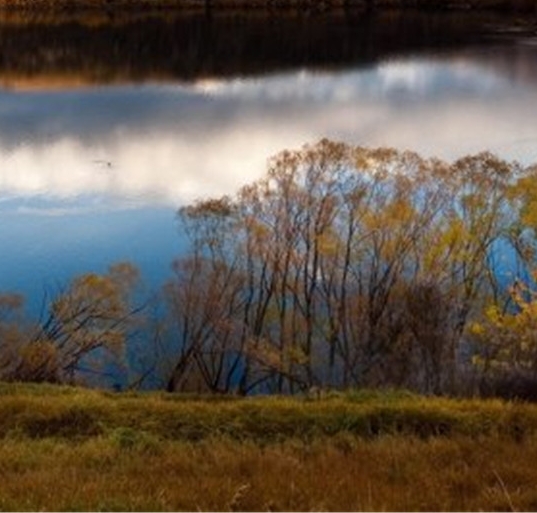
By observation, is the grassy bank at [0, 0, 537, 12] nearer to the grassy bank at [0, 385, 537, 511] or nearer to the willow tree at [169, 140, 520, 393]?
the willow tree at [169, 140, 520, 393]

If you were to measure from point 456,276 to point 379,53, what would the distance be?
43.9 meters

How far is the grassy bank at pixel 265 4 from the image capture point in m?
104

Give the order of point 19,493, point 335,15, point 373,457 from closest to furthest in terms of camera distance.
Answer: point 19,493 → point 373,457 → point 335,15

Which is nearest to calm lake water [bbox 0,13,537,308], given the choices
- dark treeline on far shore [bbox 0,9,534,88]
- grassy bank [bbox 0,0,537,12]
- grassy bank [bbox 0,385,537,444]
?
dark treeline on far shore [bbox 0,9,534,88]

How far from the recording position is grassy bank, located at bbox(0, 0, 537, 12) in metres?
104

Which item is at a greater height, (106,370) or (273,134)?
(273,134)

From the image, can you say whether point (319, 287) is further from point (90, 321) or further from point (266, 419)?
point (266, 419)

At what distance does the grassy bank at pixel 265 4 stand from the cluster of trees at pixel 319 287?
70.6 m

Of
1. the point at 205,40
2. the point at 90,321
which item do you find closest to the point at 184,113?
the point at 90,321

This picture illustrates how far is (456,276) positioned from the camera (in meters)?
33.2

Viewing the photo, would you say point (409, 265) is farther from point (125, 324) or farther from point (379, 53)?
point (379, 53)

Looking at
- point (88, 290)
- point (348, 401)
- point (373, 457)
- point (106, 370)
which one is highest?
point (373, 457)

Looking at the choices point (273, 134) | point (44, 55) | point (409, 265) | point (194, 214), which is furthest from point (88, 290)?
point (44, 55)

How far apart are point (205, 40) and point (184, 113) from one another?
31.3 m
